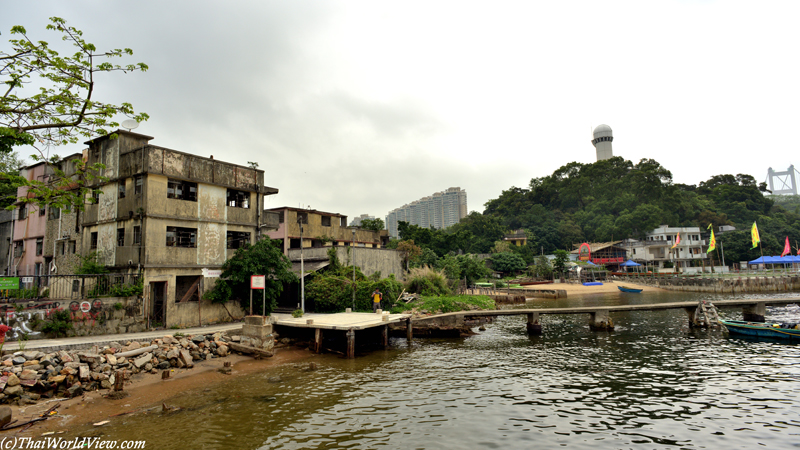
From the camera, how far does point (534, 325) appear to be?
25469 millimetres

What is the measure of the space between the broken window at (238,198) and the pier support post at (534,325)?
20.7 meters

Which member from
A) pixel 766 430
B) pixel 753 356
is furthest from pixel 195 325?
pixel 753 356

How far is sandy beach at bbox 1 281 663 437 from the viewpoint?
10.9m

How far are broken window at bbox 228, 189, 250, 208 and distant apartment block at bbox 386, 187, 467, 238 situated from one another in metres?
138

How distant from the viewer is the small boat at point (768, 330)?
67.3 feet

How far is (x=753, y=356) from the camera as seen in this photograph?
1789cm

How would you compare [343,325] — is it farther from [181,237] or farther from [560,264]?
[560,264]

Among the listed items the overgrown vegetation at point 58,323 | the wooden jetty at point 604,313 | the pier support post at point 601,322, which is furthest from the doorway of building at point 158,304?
the pier support post at point 601,322

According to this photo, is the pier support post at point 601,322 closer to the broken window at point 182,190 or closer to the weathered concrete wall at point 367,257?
the weathered concrete wall at point 367,257

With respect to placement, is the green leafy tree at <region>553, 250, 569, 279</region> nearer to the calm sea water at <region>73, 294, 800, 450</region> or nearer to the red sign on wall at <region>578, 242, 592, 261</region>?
the red sign on wall at <region>578, 242, 592, 261</region>

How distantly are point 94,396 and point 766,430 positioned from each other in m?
20.3

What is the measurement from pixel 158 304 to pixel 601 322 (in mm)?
27361

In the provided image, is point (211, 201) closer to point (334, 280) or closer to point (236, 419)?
point (334, 280)

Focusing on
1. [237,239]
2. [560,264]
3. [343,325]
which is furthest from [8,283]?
[560,264]
